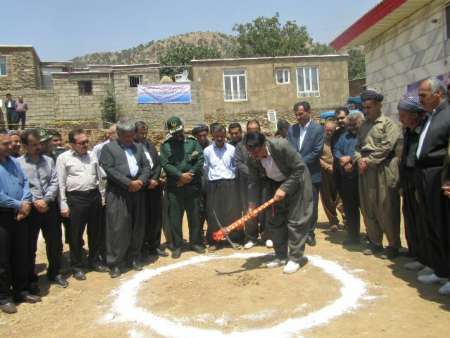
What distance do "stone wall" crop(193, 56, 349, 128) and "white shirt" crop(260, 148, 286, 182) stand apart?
20.5 m

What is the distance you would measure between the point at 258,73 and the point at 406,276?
23225 mm

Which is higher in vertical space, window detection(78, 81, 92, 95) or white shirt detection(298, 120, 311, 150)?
window detection(78, 81, 92, 95)

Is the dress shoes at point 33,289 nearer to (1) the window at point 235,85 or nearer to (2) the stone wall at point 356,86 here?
(1) the window at point 235,85

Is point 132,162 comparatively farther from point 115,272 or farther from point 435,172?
point 435,172

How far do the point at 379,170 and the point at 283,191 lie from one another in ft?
4.56

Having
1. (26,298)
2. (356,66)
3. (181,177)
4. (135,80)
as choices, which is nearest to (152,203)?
(181,177)

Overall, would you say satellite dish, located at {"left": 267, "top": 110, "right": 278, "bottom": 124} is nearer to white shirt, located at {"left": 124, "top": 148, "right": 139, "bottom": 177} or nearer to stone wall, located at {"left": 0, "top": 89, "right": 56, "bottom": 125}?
stone wall, located at {"left": 0, "top": 89, "right": 56, "bottom": 125}

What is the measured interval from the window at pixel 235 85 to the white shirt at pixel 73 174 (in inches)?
850

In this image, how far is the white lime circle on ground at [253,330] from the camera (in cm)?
381

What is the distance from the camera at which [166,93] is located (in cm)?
2453

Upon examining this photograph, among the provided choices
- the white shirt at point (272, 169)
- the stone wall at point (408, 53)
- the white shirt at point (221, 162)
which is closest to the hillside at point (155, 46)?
the stone wall at point (408, 53)

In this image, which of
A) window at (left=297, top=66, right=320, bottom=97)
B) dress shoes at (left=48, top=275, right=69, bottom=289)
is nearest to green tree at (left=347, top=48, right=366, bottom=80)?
window at (left=297, top=66, right=320, bottom=97)

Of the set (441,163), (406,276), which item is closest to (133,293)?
(406,276)

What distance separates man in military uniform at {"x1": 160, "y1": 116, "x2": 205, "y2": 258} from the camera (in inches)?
250
